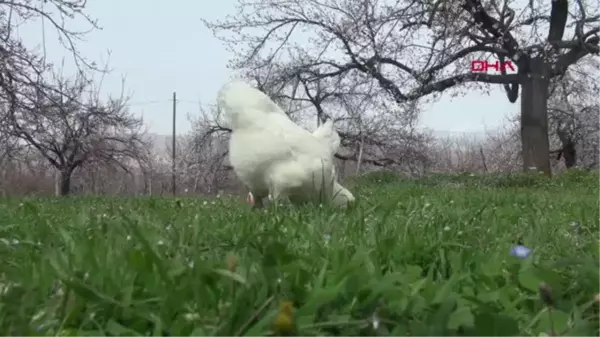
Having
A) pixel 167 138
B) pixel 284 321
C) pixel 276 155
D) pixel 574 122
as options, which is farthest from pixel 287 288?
pixel 167 138

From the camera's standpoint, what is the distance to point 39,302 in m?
1.28

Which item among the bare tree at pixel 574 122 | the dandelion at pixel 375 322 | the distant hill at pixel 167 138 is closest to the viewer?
the dandelion at pixel 375 322

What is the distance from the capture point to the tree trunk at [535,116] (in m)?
16.8

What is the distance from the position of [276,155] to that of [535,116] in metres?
14.4

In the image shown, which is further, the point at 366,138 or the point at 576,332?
the point at 366,138

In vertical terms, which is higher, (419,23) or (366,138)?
(419,23)

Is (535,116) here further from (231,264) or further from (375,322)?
(375,322)

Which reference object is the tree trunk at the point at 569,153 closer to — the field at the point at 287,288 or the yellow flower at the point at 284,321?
the field at the point at 287,288

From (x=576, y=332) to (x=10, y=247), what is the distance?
5.02ft

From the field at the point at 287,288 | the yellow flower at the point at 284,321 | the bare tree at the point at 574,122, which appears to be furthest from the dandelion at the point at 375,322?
the bare tree at the point at 574,122

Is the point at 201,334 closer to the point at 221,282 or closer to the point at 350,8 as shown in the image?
the point at 221,282

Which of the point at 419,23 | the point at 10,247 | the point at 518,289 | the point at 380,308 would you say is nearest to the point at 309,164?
the point at 10,247

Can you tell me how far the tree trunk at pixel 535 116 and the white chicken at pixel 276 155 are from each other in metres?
13.7

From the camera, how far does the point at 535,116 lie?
17062 millimetres
